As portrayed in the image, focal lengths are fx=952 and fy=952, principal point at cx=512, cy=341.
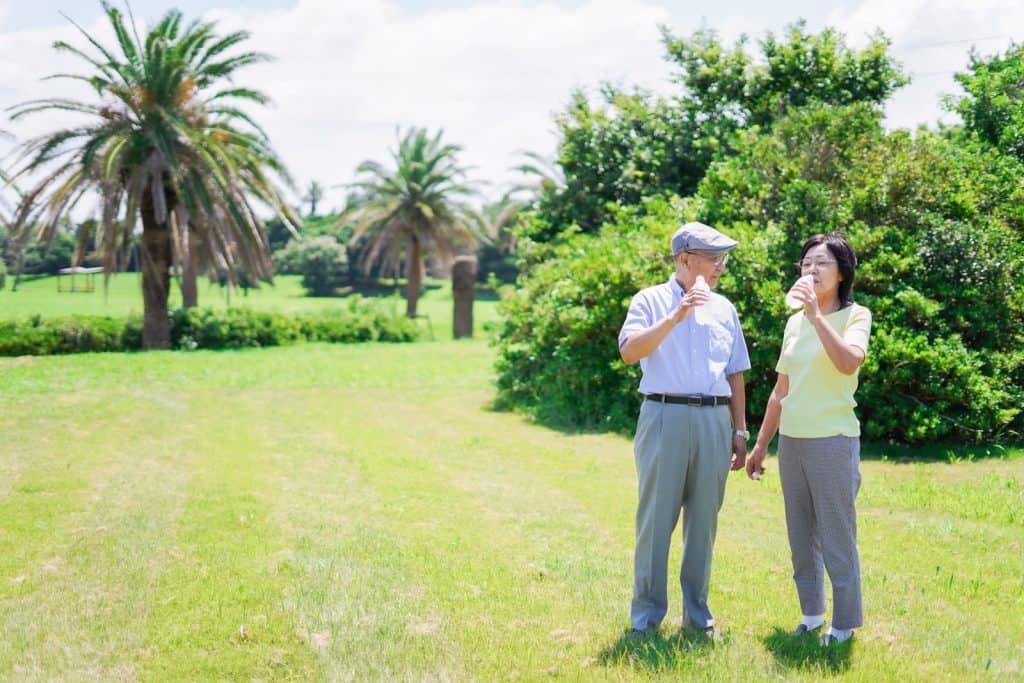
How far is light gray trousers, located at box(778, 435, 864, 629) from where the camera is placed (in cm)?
452

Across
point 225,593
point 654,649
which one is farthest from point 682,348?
point 225,593

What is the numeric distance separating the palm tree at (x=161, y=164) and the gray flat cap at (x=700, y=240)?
752 inches

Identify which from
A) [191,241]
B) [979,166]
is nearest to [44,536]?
[979,166]

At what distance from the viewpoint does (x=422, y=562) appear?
20.5 ft

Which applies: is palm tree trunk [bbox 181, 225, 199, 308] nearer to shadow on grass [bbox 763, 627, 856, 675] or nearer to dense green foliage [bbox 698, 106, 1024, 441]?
dense green foliage [bbox 698, 106, 1024, 441]

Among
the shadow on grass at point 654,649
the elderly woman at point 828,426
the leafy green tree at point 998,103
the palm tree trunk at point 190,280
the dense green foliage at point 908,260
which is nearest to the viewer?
the shadow on grass at point 654,649

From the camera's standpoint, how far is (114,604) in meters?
5.34

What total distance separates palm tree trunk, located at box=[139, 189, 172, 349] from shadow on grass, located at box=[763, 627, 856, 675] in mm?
22122

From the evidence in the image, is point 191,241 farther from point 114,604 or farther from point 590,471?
point 114,604

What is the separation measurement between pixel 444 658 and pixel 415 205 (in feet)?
114

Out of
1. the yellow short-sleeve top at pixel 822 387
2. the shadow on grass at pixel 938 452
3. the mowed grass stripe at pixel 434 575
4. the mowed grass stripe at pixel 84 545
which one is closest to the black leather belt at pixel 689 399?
the yellow short-sleeve top at pixel 822 387

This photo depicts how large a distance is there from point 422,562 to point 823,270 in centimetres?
324

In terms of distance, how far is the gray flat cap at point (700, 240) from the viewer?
14.7 feet

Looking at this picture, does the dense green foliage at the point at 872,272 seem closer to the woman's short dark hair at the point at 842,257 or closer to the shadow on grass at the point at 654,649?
the woman's short dark hair at the point at 842,257
